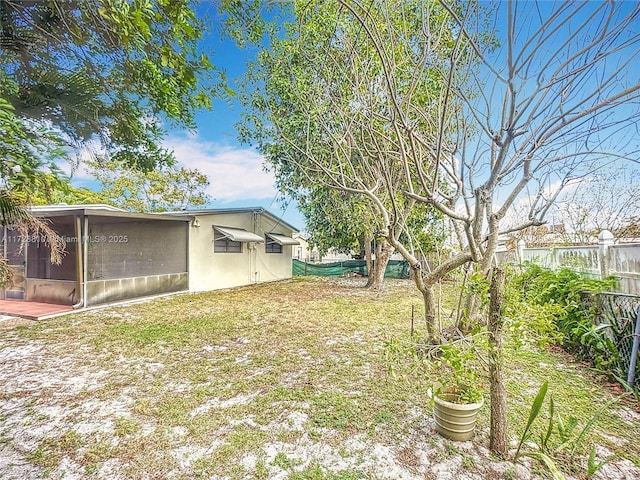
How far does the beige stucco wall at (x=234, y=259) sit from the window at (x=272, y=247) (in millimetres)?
155

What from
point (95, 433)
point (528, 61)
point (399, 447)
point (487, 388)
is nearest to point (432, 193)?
point (528, 61)

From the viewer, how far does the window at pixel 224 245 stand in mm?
11203

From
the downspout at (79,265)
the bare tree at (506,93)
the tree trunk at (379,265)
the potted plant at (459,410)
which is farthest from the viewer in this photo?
the tree trunk at (379,265)

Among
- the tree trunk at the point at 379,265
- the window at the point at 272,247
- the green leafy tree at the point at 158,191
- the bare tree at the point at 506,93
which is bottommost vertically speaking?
the tree trunk at the point at 379,265

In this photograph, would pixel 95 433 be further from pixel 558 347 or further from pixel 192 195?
pixel 192 195

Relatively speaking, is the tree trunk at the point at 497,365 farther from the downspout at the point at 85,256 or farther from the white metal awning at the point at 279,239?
the white metal awning at the point at 279,239

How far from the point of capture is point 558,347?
4.82 metres

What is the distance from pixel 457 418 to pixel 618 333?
2816 millimetres

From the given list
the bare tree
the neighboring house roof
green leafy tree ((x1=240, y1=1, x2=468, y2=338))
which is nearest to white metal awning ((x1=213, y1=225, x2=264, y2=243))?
the neighboring house roof

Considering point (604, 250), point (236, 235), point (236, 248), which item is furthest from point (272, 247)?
point (604, 250)

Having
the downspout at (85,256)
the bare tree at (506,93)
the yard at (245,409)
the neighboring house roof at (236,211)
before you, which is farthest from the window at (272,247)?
the bare tree at (506,93)

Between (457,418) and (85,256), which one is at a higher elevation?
(85,256)

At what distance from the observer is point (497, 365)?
2205mm

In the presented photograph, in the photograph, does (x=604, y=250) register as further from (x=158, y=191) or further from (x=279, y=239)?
(x=158, y=191)
